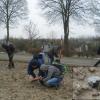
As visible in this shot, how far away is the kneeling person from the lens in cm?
1297

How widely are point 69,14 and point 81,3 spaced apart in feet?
7.26

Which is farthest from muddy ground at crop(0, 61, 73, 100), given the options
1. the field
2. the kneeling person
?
the kneeling person

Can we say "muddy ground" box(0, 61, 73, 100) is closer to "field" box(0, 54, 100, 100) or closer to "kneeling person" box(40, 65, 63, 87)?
"field" box(0, 54, 100, 100)

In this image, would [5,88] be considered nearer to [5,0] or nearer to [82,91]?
[82,91]

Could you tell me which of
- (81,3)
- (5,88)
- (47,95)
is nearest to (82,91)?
(47,95)

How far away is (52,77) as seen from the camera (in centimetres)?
1316

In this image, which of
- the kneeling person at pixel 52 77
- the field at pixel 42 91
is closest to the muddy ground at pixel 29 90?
the field at pixel 42 91

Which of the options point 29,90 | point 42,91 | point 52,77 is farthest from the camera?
point 52,77

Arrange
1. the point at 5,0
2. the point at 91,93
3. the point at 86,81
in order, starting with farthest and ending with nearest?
the point at 5,0 → the point at 86,81 → the point at 91,93

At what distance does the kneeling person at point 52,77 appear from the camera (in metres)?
13.0

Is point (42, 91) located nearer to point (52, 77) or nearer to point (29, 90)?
point (29, 90)

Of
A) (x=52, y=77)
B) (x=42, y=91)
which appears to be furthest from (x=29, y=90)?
(x=52, y=77)

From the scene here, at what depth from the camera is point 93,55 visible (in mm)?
39719

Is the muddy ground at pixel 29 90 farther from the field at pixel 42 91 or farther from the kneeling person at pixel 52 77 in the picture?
the kneeling person at pixel 52 77
